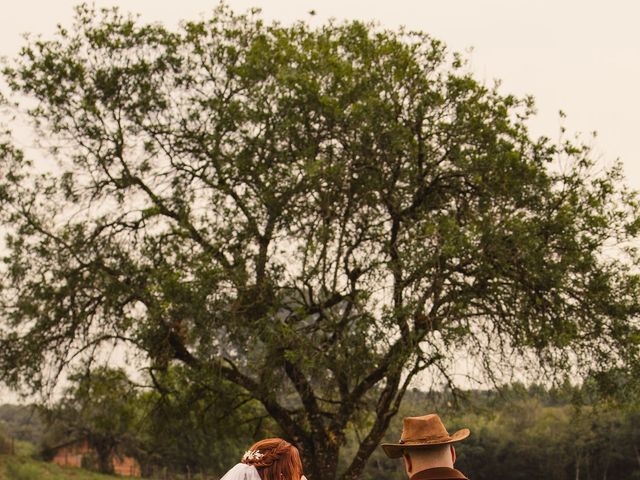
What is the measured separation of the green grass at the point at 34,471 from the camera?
30.6 meters

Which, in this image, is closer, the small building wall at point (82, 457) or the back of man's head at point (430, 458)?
the back of man's head at point (430, 458)

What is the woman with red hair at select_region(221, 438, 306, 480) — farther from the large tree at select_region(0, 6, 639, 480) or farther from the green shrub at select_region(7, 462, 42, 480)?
the green shrub at select_region(7, 462, 42, 480)

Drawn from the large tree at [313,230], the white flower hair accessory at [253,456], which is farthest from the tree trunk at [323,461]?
the white flower hair accessory at [253,456]

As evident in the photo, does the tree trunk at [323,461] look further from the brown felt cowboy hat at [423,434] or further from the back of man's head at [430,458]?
the back of man's head at [430,458]

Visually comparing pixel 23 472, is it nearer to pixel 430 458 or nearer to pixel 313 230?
pixel 313 230

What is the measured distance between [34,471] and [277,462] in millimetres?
29204

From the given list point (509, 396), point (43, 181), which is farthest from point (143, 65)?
point (509, 396)

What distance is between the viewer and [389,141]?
1655 centimetres

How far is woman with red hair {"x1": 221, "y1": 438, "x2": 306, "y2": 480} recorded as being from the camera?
449 cm

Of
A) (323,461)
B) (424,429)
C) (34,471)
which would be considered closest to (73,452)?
(34,471)

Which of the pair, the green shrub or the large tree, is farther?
the green shrub

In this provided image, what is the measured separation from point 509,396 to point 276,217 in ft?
19.3

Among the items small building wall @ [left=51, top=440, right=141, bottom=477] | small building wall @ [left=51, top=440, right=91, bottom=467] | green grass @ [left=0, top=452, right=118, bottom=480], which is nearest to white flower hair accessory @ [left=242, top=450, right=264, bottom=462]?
green grass @ [left=0, top=452, right=118, bottom=480]

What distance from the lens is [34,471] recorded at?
Answer: 31.0 m
